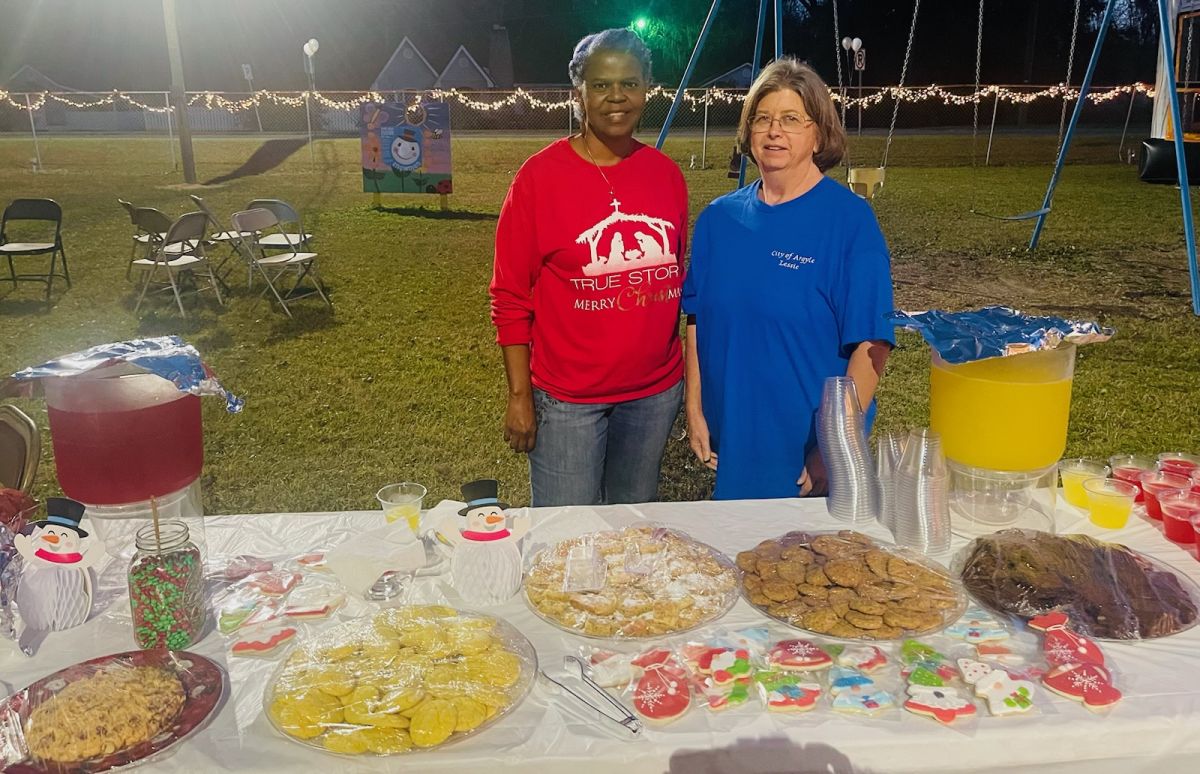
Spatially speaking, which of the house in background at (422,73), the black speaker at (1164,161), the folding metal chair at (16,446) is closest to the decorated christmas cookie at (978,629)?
the folding metal chair at (16,446)

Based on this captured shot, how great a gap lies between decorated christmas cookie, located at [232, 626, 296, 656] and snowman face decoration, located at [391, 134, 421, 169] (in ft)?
41.3

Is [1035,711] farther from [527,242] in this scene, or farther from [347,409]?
[347,409]

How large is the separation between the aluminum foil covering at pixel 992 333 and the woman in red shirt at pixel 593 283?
701 millimetres

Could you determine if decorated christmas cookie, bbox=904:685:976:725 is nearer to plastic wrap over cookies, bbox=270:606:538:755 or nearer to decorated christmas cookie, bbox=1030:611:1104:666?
decorated christmas cookie, bbox=1030:611:1104:666

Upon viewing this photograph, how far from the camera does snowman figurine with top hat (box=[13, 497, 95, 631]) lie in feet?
5.04

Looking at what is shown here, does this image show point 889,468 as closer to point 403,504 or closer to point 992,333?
point 992,333

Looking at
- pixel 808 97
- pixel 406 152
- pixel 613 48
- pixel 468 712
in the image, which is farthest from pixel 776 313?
pixel 406 152

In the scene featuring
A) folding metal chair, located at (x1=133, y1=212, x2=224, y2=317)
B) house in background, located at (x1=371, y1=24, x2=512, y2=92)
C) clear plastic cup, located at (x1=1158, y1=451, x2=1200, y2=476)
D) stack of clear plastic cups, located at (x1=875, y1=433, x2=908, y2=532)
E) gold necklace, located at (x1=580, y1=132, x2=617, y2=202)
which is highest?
house in background, located at (x1=371, y1=24, x2=512, y2=92)

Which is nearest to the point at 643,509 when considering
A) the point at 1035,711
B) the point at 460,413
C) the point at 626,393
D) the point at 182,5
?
the point at 626,393

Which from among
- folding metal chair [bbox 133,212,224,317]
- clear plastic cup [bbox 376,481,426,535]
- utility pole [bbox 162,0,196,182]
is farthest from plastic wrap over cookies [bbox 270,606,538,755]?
utility pole [bbox 162,0,196,182]

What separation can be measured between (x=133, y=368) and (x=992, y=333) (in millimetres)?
1827

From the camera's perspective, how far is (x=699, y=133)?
890 inches

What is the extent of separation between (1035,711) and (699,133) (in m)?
22.5

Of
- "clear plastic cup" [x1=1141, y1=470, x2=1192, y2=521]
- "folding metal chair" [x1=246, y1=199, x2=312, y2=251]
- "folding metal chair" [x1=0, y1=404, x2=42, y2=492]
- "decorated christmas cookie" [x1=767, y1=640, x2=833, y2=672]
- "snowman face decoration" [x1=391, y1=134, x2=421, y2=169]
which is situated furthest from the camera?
→ "snowman face decoration" [x1=391, y1=134, x2=421, y2=169]
